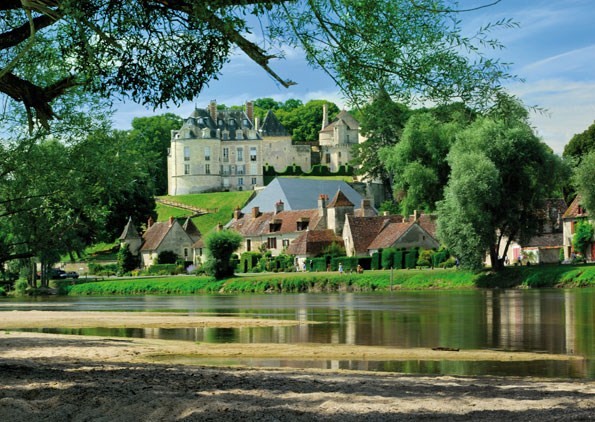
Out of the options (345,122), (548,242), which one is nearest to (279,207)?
(548,242)

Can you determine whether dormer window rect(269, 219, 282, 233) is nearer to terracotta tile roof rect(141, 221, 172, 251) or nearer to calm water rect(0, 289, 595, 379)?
terracotta tile roof rect(141, 221, 172, 251)

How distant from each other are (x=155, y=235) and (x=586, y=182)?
5735 cm

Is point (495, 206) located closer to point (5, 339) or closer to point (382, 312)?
point (382, 312)

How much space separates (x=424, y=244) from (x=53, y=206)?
60.2 m

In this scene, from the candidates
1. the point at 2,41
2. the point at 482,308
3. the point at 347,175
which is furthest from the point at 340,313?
the point at 347,175

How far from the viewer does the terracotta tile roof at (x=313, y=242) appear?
3155 inches

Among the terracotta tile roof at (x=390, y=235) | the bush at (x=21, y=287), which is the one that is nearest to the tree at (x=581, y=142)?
the terracotta tile roof at (x=390, y=235)

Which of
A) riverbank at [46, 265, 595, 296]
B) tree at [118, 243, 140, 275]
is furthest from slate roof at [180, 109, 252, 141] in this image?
riverbank at [46, 265, 595, 296]

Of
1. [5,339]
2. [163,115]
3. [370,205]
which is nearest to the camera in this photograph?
[5,339]

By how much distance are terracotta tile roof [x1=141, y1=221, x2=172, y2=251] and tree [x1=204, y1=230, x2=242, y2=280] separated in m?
28.7

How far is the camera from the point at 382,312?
34.5 meters

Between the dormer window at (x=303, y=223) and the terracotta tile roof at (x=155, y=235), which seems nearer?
the dormer window at (x=303, y=223)

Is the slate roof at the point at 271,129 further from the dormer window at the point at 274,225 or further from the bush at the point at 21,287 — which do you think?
the bush at the point at 21,287

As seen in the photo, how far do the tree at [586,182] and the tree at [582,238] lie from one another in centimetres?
853
